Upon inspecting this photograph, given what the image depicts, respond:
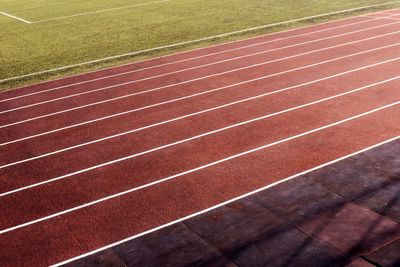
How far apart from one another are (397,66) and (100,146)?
7.62m

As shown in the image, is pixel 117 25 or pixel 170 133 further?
pixel 117 25

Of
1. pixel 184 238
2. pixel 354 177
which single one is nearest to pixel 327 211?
pixel 354 177

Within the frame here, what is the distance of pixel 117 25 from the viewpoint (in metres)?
19.7

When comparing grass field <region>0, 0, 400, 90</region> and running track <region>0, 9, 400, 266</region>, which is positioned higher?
grass field <region>0, 0, 400, 90</region>

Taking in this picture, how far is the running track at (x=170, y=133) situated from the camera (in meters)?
6.28

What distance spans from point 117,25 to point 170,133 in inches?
481

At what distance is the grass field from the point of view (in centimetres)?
1491

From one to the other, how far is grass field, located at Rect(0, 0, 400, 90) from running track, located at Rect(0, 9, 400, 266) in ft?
Result: 7.43

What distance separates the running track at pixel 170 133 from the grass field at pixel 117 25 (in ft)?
7.43

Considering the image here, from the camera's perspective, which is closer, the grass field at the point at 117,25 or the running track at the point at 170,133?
the running track at the point at 170,133

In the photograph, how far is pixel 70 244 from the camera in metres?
5.68

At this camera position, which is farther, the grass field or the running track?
the grass field

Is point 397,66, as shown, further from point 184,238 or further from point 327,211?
point 184,238

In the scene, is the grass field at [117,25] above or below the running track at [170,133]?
above
